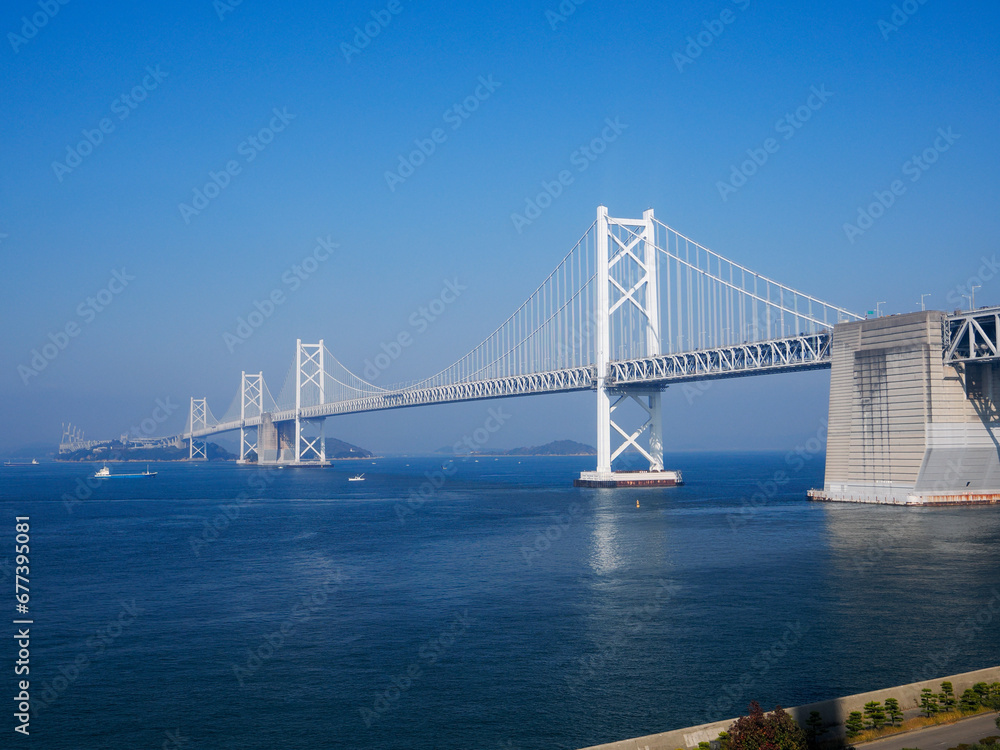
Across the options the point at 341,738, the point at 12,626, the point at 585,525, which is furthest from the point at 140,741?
the point at 585,525

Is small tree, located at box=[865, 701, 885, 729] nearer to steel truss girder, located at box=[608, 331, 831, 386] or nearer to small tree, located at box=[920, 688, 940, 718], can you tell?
small tree, located at box=[920, 688, 940, 718]

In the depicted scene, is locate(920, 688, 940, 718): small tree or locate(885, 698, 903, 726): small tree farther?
locate(920, 688, 940, 718): small tree

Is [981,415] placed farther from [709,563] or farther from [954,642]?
[954,642]

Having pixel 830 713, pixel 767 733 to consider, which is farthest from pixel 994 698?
pixel 767 733

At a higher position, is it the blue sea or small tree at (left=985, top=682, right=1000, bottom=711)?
small tree at (left=985, top=682, right=1000, bottom=711)

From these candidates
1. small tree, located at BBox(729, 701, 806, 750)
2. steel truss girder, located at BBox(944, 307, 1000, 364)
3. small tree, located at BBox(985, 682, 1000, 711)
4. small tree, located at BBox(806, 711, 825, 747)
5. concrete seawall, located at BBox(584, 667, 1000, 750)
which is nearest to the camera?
small tree, located at BBox(729, 701, 806, 750)

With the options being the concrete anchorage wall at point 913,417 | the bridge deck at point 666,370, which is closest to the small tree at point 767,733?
the concrete anchorage wall at point 913,417

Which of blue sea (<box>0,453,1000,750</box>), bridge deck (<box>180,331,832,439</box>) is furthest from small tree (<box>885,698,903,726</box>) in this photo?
bridge deck (<box>180,331,832,439</box>)
